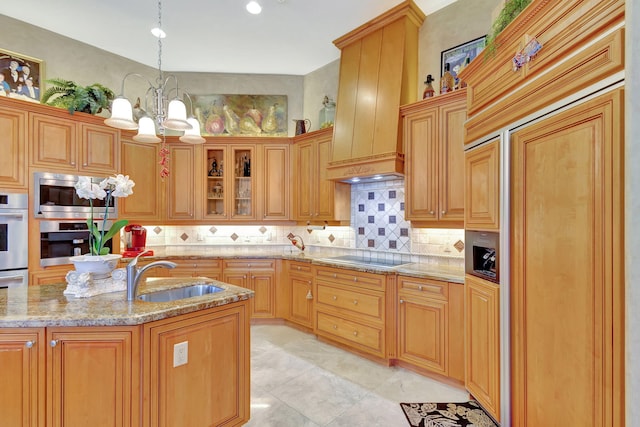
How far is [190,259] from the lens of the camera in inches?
150

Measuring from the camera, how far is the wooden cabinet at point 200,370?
4.81ft

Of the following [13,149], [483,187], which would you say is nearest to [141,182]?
[13,149]

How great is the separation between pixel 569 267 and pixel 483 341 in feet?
2.84

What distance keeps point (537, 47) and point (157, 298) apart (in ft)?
8.31

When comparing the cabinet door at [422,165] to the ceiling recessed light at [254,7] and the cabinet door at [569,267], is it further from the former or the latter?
the ceiling recessed light at [254,7]

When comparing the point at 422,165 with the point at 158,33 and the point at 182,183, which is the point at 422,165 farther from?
the point at 158,33

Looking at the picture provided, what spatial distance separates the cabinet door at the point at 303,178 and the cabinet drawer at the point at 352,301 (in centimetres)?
105

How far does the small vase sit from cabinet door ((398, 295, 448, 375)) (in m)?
2.28

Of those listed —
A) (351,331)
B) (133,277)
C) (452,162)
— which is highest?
(452,162)

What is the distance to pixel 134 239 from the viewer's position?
12.6 ft

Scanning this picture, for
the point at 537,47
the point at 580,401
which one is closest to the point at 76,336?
the point at 580,401

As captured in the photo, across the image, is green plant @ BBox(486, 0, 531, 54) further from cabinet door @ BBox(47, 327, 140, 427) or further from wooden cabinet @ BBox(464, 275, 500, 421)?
cabinet door @ BBox(47, 327, 140, 427)
